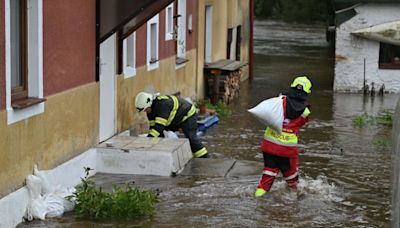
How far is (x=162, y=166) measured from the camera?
11.3 metres

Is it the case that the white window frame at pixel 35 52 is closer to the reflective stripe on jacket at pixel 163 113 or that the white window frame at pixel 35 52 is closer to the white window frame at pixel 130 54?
the reflective stripe on jacket at pixel 163 113

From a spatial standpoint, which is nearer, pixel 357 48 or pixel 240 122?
pixel 240 122

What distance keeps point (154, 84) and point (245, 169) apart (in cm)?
366

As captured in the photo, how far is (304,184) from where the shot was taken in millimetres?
10891

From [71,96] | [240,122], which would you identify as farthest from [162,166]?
[240,122]

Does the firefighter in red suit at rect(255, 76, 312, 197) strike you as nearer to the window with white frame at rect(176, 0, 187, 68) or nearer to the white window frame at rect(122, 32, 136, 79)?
the white window frame at rect(122, 32, 136, 79)

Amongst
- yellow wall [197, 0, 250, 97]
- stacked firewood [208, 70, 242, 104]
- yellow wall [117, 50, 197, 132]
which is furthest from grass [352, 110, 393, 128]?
yellow wall [197, 0, 250, 97]

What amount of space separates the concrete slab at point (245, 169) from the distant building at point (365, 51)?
11.0 metres

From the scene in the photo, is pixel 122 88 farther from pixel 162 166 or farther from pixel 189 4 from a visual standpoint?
pixel 189 4

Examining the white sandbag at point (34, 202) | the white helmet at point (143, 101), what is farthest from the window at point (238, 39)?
the white sandbag at point (34, 202)

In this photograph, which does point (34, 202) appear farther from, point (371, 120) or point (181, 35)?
point (371, 120)

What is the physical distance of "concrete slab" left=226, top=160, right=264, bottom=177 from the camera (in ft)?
38.4

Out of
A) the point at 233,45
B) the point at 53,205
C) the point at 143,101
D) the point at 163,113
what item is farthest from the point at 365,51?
the point at 53,205

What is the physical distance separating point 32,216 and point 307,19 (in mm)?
50515
